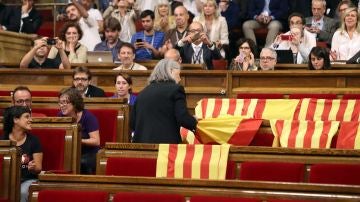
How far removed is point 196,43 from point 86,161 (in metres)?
2.37

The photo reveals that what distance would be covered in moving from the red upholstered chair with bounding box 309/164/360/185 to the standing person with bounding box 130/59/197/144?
1004 millimetres

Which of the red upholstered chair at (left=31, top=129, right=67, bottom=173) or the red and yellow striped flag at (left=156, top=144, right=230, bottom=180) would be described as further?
the red upholstered chair at (left=31, top=129, right=67, bottom=173)

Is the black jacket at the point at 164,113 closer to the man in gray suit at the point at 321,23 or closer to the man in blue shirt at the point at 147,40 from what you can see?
the man in blue shirt at the point at 147,40

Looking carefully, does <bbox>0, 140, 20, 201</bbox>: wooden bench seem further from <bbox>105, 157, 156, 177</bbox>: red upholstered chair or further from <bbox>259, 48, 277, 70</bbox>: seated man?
<bbox>259, 48, 277, 70</bbox>: seated man

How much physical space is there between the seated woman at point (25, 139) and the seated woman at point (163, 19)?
3504 mm

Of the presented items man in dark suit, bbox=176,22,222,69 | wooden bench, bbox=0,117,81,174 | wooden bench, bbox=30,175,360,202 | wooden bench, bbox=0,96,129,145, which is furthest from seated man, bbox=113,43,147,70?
wooden bench, bbox=30,175,360,202

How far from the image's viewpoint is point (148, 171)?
16.9 feet

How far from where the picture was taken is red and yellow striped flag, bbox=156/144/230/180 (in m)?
5.09

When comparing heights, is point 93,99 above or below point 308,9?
below

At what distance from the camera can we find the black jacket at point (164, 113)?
18.2 feet

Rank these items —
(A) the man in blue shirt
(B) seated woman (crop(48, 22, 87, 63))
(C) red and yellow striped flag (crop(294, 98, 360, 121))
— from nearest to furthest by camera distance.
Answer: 1. (C) red and yellow striped flag (crop(294, 98, 360, 121))
2. (B) seated woman (crop(48, 22, 87, 63))
3. (A) the man in blue shirt

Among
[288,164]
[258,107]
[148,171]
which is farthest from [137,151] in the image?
[258,107]

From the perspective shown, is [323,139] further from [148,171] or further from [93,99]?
[93,99]

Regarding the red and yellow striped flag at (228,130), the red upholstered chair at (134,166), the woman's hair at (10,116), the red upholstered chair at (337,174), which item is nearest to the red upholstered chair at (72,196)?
the red upholstered chair at (134,166)
